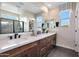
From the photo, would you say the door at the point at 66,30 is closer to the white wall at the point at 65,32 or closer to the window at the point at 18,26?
the white wall at the point at 65,32

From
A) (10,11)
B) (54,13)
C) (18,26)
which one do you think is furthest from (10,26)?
(54,13)

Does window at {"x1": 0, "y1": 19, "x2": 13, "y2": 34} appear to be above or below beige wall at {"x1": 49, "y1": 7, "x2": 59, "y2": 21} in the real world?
below

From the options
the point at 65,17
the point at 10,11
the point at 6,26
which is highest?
the point at 65,17

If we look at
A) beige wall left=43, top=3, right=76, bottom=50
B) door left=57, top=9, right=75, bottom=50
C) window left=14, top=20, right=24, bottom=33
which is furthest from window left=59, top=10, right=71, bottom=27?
window left=14, top=20, right=24, bottom=33

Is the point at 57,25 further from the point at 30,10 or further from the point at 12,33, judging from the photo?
the point at 12,33

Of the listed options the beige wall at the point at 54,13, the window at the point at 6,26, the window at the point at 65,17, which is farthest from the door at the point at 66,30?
the window at the point at 6,26

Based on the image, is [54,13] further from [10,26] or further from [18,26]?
[10,26]

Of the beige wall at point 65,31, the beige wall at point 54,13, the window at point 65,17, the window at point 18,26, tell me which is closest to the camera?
the window at point 18,26

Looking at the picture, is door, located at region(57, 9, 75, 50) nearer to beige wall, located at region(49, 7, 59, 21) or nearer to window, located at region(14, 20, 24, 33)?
beige wall, located at region(49, 7, 59, 21)

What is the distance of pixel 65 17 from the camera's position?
10.8ft

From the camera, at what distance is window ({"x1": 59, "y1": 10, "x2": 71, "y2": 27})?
323 centimetres

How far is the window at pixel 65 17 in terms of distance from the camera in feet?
10.6

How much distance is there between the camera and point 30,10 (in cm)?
206

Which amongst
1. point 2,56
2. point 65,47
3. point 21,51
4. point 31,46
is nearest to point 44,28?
point 65,47
